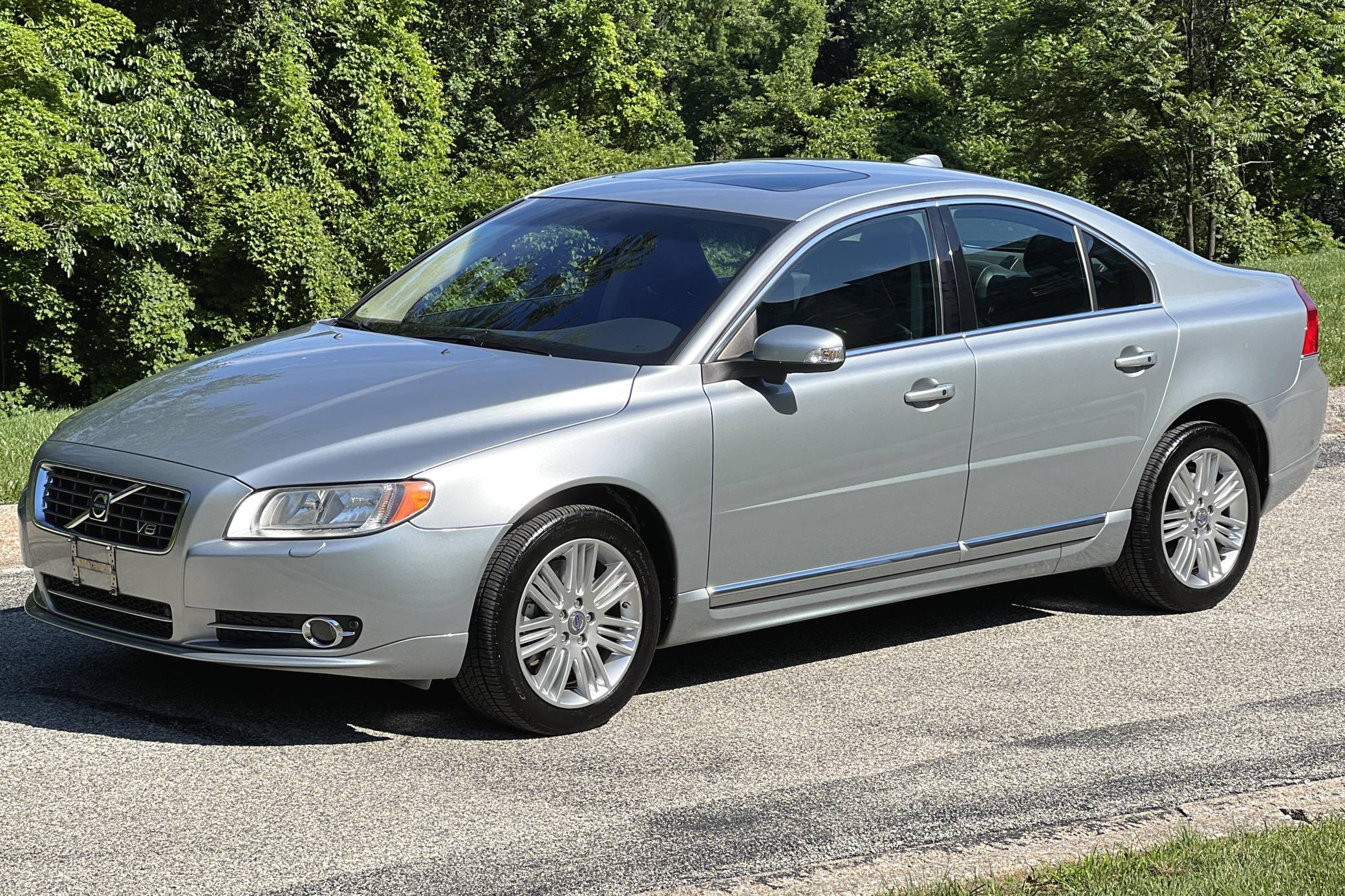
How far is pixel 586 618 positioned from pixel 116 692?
1.68 m

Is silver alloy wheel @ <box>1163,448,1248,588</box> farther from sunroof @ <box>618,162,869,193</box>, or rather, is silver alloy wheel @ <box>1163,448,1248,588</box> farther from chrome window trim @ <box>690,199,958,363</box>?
sunroof @ <box>618,162,869,193</box>

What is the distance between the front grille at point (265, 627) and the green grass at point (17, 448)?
12.1ft

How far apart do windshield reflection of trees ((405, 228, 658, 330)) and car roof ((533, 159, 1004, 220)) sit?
1.07 ft

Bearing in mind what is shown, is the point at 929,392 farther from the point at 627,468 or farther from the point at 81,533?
the point at 81,533

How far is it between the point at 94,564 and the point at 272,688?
830 mm

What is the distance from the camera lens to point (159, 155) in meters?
28.8

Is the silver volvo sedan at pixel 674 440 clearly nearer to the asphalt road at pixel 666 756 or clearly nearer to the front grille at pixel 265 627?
the front grille at pixel 265 627

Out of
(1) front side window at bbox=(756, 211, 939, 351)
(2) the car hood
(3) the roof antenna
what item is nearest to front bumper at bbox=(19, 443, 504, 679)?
(2) the car hood

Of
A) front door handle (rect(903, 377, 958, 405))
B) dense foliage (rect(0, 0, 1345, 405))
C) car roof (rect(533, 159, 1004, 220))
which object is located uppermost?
car roof (rect(533, 159, 1004, 220))

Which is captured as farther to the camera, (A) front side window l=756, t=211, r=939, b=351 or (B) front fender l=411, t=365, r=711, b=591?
(A) front side window l=756, t=211, r=939, b=351

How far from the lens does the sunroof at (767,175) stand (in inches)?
261

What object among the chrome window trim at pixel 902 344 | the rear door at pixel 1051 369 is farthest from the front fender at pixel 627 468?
the rear door at pixel 1051 369

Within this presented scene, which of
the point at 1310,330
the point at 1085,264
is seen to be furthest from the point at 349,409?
the point at 1310,330

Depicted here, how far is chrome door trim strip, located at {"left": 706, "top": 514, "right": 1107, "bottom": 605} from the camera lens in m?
5.85
